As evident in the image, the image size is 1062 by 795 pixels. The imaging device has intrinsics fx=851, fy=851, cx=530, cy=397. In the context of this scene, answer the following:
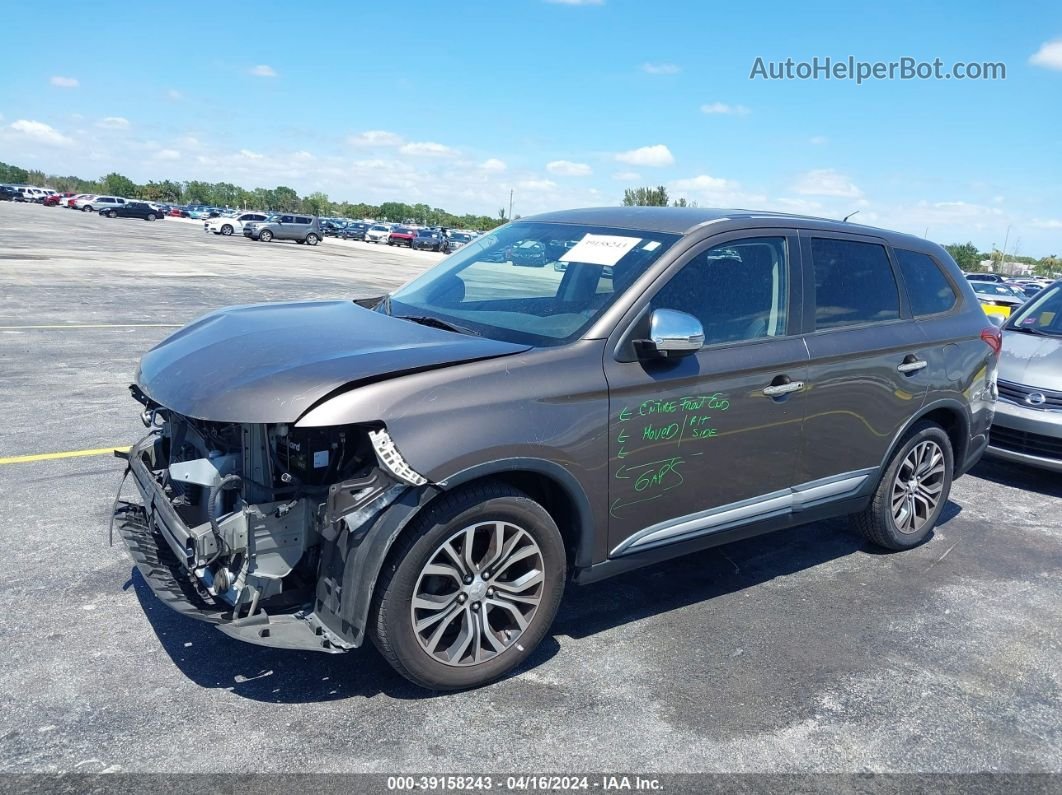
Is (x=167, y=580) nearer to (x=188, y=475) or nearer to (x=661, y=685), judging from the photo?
(x=188, y=475)

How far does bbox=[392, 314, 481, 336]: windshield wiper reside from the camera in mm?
3855

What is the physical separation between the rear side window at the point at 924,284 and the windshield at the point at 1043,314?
2.89 m

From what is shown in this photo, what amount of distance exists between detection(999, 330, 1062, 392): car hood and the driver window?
365 cm

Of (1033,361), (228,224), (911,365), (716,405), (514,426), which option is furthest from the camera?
(228,224)

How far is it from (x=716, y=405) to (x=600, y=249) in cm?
95

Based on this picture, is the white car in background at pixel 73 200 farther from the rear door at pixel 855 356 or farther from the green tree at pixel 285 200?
the rear door at pixel 855 356

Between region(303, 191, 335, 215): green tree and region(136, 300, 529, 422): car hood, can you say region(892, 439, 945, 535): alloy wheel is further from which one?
region(303, 191, 335, 215): green tree

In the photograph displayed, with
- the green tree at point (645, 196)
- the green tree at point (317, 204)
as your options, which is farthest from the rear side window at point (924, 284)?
the green tree at point (317, 204)

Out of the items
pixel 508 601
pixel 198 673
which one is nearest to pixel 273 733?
pixel 198 673

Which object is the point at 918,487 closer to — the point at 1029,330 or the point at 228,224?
the point at 1029,330

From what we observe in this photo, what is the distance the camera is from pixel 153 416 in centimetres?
402

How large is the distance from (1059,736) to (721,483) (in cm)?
164

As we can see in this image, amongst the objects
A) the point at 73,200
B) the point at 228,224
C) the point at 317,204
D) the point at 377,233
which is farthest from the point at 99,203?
the point at 317,204

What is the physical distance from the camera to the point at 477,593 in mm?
3336
